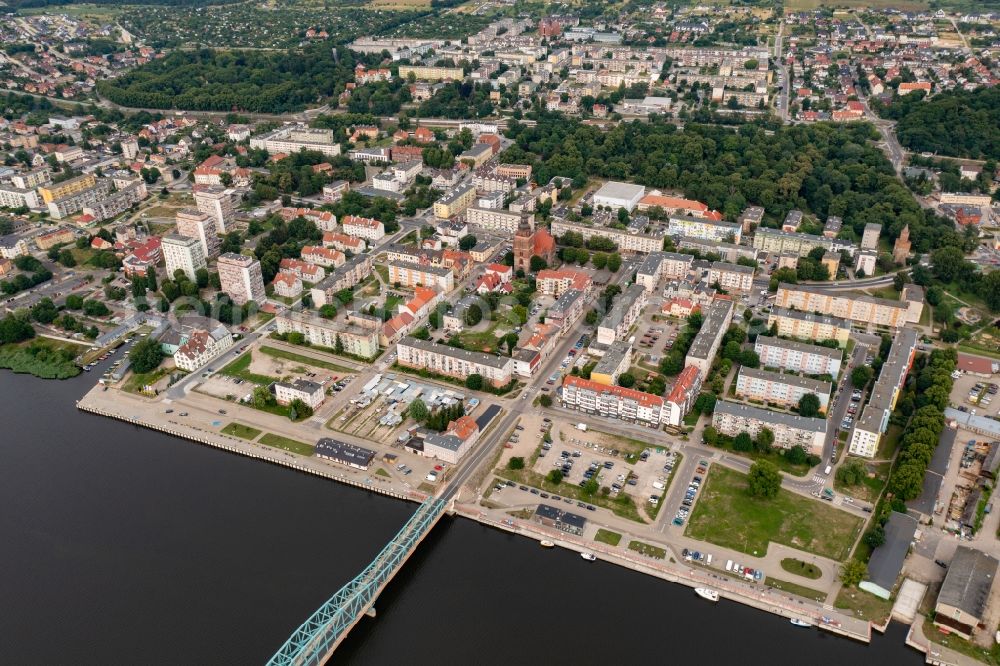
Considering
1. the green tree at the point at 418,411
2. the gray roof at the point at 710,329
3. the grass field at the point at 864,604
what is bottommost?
the grass field at the point at 864,604

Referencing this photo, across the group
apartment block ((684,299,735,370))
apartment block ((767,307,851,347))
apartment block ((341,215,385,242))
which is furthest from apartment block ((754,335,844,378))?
apartment block ((341,215,385,242))

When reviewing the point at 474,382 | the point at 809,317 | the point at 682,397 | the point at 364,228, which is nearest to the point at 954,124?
the point at 809,317

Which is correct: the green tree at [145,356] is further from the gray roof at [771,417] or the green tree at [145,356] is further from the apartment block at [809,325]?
the apartment block at [809,325]

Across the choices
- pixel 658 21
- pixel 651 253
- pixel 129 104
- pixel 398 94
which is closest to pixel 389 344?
pixel 651 253

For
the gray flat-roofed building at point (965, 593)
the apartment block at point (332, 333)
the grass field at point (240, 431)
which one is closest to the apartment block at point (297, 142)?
the apartment block at point (332, 333)

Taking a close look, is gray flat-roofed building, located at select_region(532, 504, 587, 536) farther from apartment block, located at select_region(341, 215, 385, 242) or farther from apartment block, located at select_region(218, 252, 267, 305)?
apartment block, located at select_region(341, 215, 385, 242)

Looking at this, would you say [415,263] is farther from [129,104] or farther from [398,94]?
[129,104]
